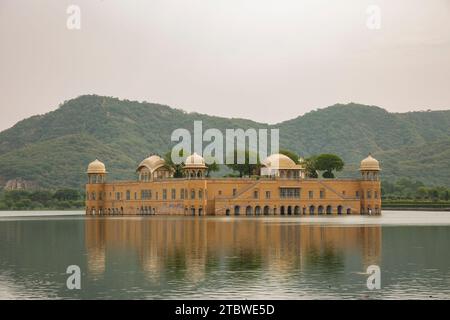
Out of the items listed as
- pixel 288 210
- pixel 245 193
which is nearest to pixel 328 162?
pixel 288 210

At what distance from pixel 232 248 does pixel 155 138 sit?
124 metres

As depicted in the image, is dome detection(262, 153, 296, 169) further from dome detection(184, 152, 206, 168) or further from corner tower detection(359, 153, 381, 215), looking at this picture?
dome detection(184, 152, 206, 168)

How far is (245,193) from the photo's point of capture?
3125 inches

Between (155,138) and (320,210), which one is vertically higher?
(155,138)

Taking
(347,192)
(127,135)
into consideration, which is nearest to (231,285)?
(347,192)

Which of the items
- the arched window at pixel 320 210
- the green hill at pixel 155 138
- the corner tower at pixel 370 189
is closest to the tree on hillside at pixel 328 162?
the corner tower at pixel 370 189

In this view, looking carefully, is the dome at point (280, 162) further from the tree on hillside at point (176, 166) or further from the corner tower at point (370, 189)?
the tree on hillside at point (176, 166)

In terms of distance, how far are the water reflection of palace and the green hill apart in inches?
3362

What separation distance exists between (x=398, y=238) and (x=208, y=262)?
1344cm

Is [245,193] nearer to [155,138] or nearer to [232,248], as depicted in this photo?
[232,248]

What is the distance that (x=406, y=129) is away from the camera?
171375 millimetres

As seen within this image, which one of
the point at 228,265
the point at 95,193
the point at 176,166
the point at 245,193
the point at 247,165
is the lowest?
the point at 228,265

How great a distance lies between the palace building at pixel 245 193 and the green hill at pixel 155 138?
4089 centimetres
